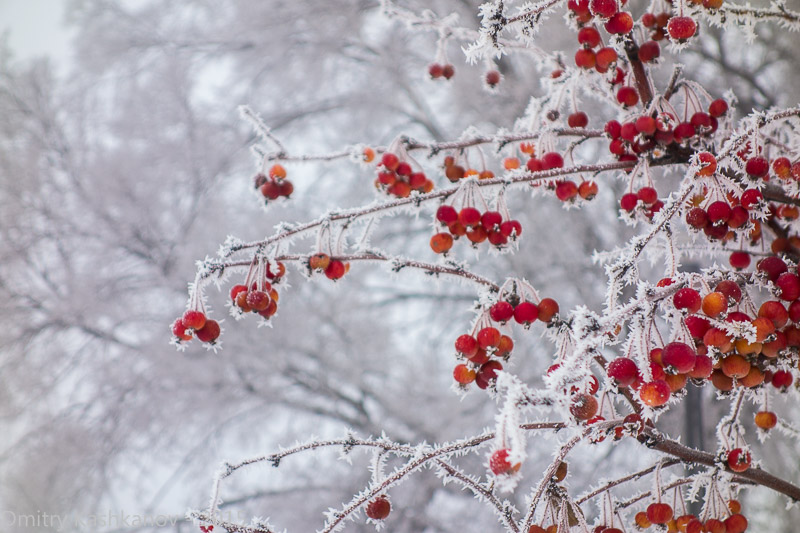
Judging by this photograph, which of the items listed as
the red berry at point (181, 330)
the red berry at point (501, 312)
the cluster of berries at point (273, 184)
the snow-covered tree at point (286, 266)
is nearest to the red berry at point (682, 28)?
the red berry at point (501, 312)

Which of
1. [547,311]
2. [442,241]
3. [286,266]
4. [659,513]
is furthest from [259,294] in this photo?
[286,266]

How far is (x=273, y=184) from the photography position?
105 centimetres

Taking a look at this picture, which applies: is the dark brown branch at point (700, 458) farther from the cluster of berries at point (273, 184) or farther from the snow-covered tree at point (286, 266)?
the snow-covered tree at point (286, 266)

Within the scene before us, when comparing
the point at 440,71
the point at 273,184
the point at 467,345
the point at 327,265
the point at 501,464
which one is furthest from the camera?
the point at 440,71

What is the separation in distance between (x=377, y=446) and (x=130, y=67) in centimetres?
453

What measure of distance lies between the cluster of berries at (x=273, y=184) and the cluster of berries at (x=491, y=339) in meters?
0.50

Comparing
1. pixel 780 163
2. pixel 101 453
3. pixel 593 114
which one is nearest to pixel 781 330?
pixel 780 163

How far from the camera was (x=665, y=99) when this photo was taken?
2.81 ft

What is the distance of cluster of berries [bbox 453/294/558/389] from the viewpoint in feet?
2.35

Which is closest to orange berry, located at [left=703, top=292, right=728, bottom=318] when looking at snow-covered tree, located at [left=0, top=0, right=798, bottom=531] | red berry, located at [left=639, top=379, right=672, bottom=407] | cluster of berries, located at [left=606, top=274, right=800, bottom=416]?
cluster of berries, located at [left=606, top=274, right=800, bottom=416]

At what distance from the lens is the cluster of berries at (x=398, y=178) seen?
3.21 ft

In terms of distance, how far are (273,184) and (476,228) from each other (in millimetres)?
432

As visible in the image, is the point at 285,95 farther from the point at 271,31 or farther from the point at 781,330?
the point at 781,330

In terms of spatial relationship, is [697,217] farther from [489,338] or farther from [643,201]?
[489,338]
